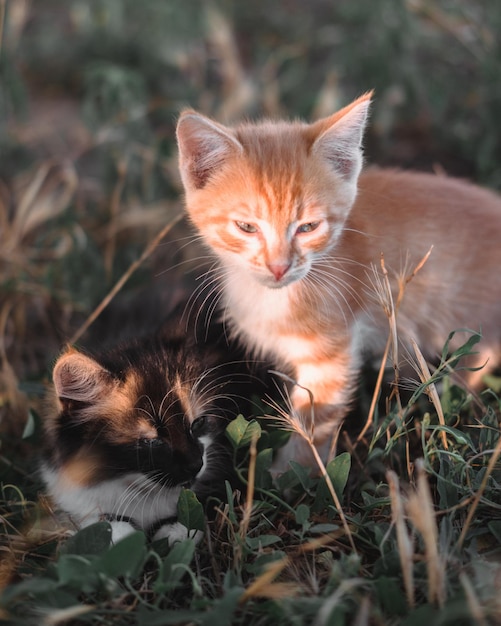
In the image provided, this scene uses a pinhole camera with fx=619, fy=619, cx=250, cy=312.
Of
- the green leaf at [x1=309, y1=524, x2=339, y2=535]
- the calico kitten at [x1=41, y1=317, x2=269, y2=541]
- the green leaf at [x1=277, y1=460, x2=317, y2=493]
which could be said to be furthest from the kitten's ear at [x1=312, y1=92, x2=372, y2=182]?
the green leaf at [x1=309, y1=524, x2=339, y2=535]

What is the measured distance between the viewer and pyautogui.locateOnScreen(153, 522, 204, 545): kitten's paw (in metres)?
1.43

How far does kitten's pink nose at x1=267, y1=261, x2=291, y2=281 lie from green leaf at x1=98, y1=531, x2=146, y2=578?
0.63m

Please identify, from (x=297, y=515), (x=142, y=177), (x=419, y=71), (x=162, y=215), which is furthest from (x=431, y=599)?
(x=419, y=71)

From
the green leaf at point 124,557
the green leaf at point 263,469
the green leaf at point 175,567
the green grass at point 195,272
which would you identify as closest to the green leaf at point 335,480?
the green grass at point 195,272

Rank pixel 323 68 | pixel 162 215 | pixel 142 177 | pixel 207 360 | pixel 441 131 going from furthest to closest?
pixel 323 68 < pixel 441 131 < pixel 142 177 < pixel 162 215 < pixel 207 360

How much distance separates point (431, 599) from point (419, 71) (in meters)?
2.59

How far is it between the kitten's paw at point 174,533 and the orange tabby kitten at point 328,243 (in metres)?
0.38

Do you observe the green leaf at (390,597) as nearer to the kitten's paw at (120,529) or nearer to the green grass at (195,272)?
the green grass at (195,272)

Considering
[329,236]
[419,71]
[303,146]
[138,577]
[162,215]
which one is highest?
A: [419,71]

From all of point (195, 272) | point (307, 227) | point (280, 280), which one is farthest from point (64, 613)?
point (195, 272)

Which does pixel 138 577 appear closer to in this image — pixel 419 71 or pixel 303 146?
pixel 303 146

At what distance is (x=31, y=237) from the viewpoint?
261cm

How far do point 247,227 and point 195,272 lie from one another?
0.77 meters

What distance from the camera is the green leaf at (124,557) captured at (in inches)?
45.9
